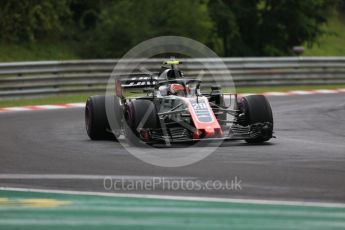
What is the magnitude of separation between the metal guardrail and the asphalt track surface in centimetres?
682

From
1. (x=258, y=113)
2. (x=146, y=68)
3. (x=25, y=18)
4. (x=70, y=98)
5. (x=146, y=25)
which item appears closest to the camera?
(x=258, y=113)

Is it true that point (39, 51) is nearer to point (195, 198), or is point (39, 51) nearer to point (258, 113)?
point (258, 113)

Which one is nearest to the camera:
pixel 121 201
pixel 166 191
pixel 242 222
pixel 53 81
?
pixel 242 222

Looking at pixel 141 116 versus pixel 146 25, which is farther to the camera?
pixel 146 25

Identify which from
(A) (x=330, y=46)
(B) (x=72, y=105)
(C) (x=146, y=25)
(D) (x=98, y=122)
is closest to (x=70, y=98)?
(B) (x=72, y=105)

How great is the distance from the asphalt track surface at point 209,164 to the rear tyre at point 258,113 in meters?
0.16

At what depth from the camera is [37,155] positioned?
12.0 m

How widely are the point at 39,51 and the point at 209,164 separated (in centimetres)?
2377

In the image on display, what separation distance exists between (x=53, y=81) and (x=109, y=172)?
544 inches

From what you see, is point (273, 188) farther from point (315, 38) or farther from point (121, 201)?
point (315, 38)

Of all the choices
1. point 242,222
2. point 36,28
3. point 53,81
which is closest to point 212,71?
point 53,81

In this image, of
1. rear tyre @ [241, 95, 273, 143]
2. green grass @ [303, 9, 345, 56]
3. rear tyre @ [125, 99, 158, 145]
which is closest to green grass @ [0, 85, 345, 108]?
rear tyre @ [125, 99, 158, 145]

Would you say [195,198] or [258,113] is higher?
[195,198]

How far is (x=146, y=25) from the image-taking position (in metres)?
30.5
